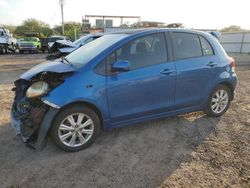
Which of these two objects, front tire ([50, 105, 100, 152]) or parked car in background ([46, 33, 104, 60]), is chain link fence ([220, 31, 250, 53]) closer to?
parked car in background ([46, 33, 104, 60])

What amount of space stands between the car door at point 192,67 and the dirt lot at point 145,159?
566 mm

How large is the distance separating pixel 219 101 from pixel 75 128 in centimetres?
305

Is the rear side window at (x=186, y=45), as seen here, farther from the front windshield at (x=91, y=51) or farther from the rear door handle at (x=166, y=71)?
the front windshield at (x=91, y=51)

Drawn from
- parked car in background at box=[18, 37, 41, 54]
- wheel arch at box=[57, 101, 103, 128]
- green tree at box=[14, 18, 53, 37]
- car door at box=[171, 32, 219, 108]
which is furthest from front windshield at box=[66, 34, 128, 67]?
green tree at box=[14, 18, 53, 37]

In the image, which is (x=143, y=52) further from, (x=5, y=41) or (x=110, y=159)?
(x=5, y=41)

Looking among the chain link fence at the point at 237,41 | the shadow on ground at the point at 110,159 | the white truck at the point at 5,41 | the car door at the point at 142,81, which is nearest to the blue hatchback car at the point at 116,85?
the car door at the point at 142,81

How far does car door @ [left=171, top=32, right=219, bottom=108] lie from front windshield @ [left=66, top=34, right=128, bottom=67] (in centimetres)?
107

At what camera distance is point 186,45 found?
16.1 feet

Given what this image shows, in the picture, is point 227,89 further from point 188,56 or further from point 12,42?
point 12,42

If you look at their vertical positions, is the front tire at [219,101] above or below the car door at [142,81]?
below

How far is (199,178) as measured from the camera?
131 inches

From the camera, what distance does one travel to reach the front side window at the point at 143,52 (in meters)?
4.26

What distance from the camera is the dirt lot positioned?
330cm

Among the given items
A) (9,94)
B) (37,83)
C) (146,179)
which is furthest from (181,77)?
(9,94)
